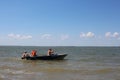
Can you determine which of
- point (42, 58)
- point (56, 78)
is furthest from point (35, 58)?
point (56, 78)

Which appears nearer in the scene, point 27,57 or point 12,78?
point 12,78

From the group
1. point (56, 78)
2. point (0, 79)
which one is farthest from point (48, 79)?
point (0, 79)

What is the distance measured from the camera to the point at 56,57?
31688 mm

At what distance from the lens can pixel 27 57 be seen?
105ft

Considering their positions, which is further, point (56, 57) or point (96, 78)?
point (56, 57)

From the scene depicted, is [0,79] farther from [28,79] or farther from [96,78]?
[96,78]

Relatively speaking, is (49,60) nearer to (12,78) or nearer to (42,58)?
(42,58)

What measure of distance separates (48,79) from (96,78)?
11.2 feet

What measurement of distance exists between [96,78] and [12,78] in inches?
233

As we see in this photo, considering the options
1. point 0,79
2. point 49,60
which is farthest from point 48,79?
point 49,60

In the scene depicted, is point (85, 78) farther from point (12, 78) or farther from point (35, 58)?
point (35, 58)

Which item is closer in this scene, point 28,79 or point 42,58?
point 28,79

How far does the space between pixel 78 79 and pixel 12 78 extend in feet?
15.0

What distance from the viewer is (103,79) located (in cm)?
1628
